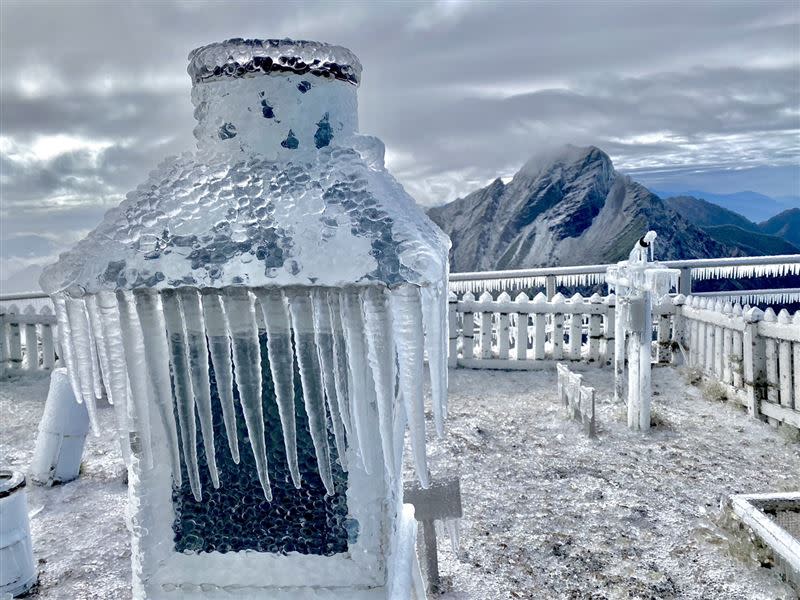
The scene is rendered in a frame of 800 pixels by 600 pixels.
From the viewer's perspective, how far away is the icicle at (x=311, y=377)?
1.29m

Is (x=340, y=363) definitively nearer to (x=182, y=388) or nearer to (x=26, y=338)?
(x=182, y=388)

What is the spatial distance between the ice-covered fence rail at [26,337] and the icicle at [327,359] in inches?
328

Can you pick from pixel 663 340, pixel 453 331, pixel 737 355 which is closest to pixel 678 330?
pixel 663 340

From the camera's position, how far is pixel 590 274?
8.84m

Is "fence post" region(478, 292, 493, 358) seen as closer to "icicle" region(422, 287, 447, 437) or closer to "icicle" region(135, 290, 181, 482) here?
"icicle" region(422, 287, 447, 437)

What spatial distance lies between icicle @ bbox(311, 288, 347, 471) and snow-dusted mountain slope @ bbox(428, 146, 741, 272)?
71.9 ft

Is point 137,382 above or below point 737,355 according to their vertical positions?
above

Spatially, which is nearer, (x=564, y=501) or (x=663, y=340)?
(x=564, y=501)

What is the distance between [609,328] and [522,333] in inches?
42.2

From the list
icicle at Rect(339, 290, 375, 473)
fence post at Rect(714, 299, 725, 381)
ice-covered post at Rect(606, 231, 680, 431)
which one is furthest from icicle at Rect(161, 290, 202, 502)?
fence post at Rect(714, 299, 725, 381)

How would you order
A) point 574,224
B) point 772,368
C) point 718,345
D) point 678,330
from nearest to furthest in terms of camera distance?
1. point 772,368
2. point 718,345
3. point 678,330
4. point 574,224

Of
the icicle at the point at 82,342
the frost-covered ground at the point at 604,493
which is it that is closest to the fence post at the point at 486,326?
the frost-covered ground at the point at 604,493

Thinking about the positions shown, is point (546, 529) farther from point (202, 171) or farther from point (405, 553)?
point (202, 171)

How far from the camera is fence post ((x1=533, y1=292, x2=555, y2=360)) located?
26.0ft
